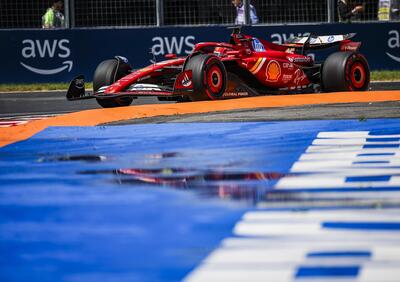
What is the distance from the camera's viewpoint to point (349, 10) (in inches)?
887

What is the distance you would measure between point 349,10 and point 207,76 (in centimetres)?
917

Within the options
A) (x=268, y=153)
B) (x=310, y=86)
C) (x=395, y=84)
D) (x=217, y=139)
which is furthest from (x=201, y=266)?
(x=395, y=84)

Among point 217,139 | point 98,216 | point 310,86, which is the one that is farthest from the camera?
point 310,86

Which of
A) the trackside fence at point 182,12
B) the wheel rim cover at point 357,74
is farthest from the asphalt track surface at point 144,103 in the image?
the wheel rim cover at point 357,74

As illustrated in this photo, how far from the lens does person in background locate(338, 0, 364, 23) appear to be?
73.7 ft

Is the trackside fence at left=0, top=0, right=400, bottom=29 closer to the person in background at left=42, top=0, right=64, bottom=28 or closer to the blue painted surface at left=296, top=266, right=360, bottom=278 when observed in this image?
the person in background at left=42, top=0, right=64, bottom=28

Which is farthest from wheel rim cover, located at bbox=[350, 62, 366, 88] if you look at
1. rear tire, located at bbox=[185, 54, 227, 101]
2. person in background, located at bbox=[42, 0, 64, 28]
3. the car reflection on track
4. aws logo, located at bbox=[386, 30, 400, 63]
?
person in background, located at bbox=[42, 0, 64, 28]

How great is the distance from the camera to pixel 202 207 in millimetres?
6133

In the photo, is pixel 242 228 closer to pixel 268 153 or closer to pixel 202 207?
pixel 202 207

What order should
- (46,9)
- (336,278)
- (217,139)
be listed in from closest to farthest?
(336,278)
(217,139)
(46,9)

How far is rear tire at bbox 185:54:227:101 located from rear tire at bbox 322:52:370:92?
1.88 meters

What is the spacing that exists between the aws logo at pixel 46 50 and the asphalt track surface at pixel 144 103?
1.38 meters

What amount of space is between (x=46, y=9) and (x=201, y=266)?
18112mm

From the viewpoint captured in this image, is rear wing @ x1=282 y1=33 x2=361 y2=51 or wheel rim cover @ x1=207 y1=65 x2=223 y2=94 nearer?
wheel rim cover @ x1=207 y1=65 x2=223 y2=94
